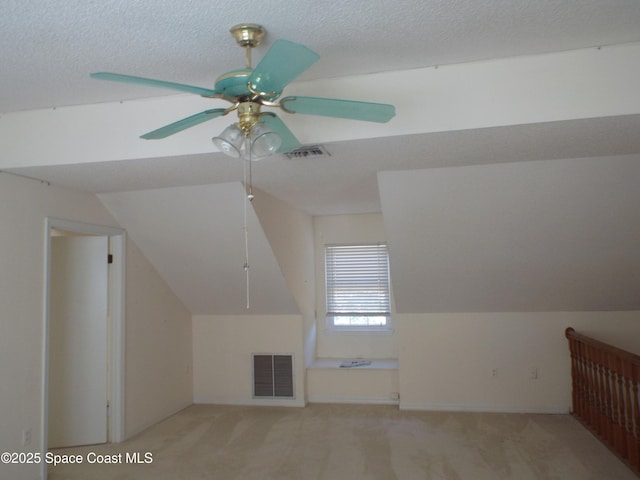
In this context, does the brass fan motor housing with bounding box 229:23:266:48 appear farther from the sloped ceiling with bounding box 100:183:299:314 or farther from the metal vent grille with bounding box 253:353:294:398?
the metal vent grille with bounding box 253:353:294:398

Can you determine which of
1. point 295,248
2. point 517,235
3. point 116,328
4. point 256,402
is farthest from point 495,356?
point 116,328

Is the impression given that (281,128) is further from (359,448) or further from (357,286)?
(357,286)

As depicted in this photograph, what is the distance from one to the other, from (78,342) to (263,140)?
3155mm

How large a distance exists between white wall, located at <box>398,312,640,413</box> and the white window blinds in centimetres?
73

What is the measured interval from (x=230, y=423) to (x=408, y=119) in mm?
3428

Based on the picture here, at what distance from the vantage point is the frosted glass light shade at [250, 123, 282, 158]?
1.65 m

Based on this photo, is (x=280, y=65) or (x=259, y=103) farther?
(x=259, y=103)

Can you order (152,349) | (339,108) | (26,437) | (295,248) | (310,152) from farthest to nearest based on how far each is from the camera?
1. (295,248)
2. (152,349)
3. (26,437)
4. (310,152)
5. (339,108)

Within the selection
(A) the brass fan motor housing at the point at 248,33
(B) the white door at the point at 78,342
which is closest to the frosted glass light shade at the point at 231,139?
(A) the brass fan motor housing at the point at 248,33

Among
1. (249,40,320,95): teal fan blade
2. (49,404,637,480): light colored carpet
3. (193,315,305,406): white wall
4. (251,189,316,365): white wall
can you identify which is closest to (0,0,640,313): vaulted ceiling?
(251,189,316,365): white wall

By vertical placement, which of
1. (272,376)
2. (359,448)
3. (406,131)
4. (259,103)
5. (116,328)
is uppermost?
(406,131)

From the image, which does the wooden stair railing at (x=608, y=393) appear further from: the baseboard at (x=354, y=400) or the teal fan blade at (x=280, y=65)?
the teal fan blade at (x=280, y=65)

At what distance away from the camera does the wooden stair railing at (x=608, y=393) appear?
10.6ft

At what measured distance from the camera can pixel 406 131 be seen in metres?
2.35
